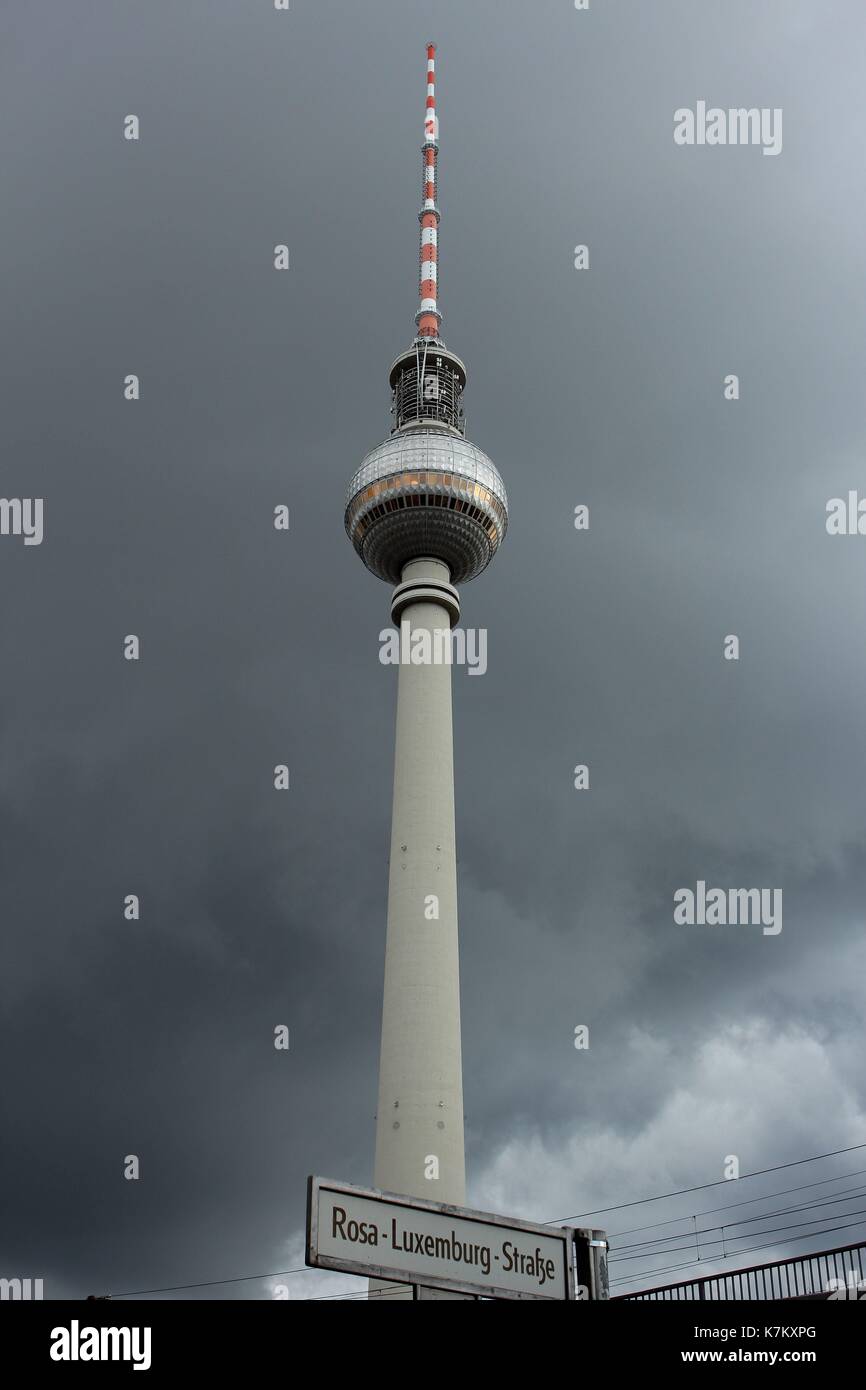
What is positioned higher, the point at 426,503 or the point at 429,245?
the point at 429,245

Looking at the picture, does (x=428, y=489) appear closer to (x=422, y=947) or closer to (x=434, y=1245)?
(x=422, y=947)

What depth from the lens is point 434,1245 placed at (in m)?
17.9

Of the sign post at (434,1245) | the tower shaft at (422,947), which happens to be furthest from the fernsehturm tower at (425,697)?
the sign post at (434,1245)

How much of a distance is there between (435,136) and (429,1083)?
78002 millimetres

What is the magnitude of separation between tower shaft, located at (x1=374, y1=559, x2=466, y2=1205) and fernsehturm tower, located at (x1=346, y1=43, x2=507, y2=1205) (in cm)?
8

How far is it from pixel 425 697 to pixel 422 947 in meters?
17.5

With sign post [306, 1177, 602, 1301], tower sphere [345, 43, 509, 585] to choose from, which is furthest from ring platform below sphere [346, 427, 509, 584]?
sign post [306, 1177, 602, 1301]

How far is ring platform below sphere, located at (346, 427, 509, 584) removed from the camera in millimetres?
85438

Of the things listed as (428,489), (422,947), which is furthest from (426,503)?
(422,947)

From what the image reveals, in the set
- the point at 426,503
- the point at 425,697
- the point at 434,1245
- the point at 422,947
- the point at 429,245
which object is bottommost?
the point at 434,1245

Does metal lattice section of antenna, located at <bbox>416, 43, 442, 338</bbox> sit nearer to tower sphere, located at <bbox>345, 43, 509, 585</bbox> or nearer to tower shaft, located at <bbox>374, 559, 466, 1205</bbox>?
tower sphere, located at <bbox>345, 43, 509, 585</bbox>
